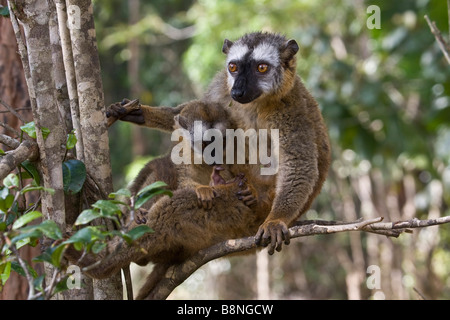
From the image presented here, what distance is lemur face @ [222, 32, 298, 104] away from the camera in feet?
14.8

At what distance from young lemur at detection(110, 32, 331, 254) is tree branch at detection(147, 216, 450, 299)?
0.32m

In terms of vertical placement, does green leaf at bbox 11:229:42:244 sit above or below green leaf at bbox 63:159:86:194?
below

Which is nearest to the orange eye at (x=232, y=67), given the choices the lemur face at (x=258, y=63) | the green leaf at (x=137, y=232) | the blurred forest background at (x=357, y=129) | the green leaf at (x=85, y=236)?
the lemur face at (x=258, y=63)

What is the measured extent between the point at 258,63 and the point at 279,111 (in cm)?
44

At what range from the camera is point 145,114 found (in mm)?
4754

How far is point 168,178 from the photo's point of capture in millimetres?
4723

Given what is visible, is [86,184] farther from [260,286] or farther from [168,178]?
[260,286]

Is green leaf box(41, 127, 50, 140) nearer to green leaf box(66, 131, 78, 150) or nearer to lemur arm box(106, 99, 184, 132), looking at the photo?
green leaf box(66, 131, 78, 150)

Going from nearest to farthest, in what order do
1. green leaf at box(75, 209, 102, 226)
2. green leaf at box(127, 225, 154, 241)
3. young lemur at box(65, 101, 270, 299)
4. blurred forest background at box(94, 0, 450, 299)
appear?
1. green leaf at box(75, 209, 102, 226)
2. green leaf at box(127, 225, 154, 241)
3. young lemur at box(65, 101, 270, 299)
4. blurred forest background at box(94, 0, 450, 299)

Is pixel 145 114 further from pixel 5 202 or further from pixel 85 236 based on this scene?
pixel 85 236

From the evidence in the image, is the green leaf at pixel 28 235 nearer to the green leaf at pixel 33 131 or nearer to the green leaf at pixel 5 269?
the green leaf at pixel 5 269

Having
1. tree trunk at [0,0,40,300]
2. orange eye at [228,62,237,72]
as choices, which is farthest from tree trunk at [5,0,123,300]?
tree trunk at [0,0,40,300]

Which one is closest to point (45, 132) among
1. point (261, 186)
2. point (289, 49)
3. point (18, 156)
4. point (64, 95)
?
point (18, 156)
